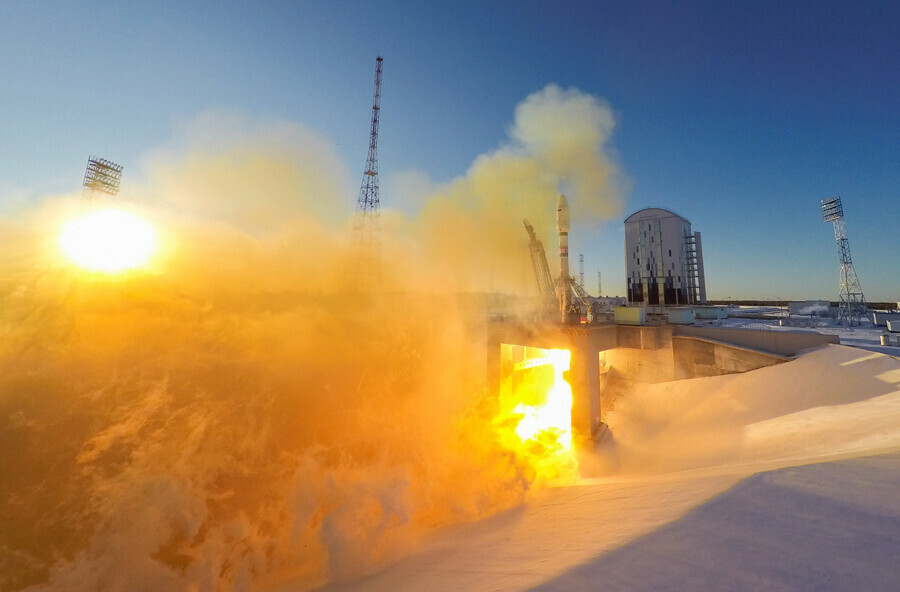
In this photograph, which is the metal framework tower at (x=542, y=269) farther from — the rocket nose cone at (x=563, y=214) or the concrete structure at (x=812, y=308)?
the concrete structure at (x=812, y=308)

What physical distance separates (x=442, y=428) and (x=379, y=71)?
51.2 m

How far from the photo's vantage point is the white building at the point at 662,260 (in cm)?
5812

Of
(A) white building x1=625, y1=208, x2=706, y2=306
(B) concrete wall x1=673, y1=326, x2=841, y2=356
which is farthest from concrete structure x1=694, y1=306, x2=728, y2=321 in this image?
(B) concrete wall x1=673, y1=326, x2=841, y2=356

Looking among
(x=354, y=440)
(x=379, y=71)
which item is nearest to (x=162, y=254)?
(x=354, y=440)

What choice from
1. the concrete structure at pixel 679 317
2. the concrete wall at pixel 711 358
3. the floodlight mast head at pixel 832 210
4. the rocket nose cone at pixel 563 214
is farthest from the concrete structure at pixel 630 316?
the floodlight mast head at pixel 832 210

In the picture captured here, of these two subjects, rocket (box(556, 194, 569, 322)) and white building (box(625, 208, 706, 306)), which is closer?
rocket (box(556, 194, 569, 322))

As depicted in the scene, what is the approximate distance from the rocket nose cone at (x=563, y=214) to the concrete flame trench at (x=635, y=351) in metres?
11.0

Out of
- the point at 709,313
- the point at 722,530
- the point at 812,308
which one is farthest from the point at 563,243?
the point at 812,308

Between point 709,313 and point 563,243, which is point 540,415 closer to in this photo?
point 563,243

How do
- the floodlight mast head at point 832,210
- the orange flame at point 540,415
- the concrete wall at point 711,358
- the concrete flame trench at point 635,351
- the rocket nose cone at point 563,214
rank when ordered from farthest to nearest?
1. the floodlight mast head at point 832,210
2. the rocket nose cone at point 563,214
3. the concrete wall at point 711,358
4. the concrete flame trench at point 635,351
5. the orange flame at point 540,415

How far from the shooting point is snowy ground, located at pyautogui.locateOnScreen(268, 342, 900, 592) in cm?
412

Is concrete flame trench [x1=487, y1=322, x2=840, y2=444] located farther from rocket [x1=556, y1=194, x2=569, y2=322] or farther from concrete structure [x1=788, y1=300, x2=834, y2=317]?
concrete structure [x1=788, y1=300, x2=834, y2=317]

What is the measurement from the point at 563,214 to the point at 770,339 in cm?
1922

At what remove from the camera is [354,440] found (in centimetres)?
1642
